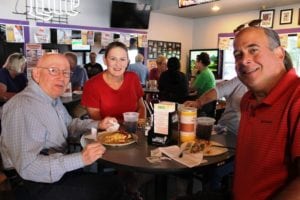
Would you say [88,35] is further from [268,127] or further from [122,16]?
[268,127]

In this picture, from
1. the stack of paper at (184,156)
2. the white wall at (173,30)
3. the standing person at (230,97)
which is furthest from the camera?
the white wall at (173,30)

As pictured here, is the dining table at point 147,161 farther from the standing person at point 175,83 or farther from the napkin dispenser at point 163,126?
the standing person at point 175,83

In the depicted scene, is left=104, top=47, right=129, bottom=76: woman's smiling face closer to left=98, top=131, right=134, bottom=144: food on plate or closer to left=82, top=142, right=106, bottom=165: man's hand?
left=98, top=131, right=134, bottom=144: food on plate

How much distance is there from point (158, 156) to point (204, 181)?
3.14ft

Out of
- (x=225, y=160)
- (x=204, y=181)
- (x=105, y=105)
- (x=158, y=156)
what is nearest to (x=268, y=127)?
(x=225, y=160)

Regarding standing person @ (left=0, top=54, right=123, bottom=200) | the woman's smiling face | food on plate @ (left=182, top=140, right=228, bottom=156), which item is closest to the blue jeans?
standing person @ (left=0, top=54, right=123, bottom=200)

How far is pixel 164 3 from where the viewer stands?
252 inches

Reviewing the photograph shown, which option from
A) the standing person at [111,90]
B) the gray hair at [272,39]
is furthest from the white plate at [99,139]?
the gray hair at [272,39]

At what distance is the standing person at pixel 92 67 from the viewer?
5775 millimetres

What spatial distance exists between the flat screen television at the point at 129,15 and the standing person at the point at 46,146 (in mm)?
4917

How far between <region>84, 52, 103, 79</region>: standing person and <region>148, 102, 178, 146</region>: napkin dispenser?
14.6 ft

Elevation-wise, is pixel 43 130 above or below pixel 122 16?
below

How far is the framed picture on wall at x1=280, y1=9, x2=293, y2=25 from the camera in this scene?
555cm

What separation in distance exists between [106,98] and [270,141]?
1.41 m
